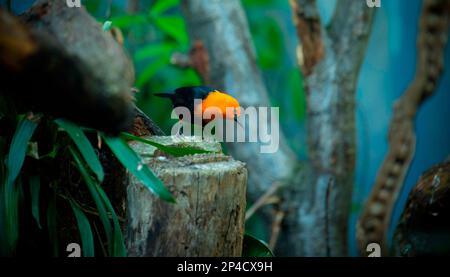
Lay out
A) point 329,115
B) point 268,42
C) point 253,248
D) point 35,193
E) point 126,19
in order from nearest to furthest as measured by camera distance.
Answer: point 35,193
point 253,248
point 329,115
point 126,19
point 268,42

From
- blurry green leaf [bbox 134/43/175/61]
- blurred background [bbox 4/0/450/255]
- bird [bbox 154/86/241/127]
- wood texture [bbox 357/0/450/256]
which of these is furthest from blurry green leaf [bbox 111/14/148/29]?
wood texture [bbox 357/0/450/256]

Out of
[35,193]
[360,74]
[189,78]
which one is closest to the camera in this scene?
[35,193]

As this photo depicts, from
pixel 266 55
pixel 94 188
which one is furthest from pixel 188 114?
pixel 266 55

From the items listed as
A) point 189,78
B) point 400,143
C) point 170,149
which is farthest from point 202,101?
point 189,78

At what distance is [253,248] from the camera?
4.57ft

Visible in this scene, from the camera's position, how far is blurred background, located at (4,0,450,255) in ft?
10.1

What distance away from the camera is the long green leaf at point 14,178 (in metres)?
1.08

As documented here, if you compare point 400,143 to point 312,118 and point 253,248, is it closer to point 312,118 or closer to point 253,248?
point 312,118

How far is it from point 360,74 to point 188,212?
9.01ft

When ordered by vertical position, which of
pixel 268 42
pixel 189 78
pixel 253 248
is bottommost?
pixel 253 248

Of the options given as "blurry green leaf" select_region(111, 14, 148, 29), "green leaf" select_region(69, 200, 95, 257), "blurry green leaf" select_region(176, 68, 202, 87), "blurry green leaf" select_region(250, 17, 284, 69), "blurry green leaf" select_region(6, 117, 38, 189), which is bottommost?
"green leaf" select_region(69, 200, 95, 257)

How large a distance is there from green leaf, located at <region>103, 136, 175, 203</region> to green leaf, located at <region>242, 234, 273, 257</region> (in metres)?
0.47

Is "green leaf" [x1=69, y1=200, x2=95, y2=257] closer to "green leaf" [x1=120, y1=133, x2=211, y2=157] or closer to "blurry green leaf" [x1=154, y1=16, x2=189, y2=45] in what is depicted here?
"green leaf" [x1=120, y1=133, x2=211, y2=157]

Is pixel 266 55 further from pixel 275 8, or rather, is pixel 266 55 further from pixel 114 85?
pixel 114 85
